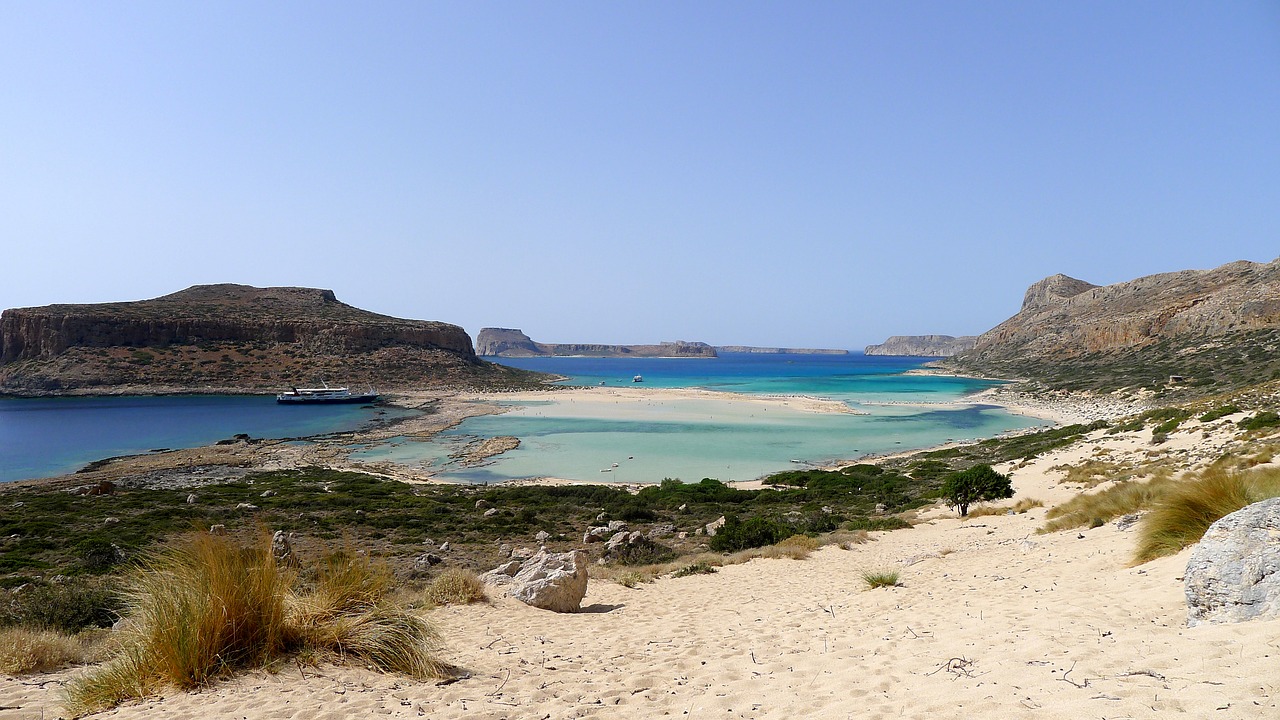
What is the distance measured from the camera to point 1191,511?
7105 mm

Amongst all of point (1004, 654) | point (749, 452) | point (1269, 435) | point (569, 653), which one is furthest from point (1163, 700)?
point (749, 452)

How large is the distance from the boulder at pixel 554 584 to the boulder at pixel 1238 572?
6.48 m

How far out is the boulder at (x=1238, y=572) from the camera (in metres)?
4.20

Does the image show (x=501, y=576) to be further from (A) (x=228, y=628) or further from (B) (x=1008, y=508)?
(B) (x=1008, y=508)

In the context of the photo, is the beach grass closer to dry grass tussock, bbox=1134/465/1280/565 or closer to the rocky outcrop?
dry grass tussock, bbox=1134/465/1280/565

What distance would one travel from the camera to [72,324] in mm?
72125

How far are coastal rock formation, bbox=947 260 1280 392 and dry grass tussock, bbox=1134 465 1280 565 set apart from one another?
3422 cm

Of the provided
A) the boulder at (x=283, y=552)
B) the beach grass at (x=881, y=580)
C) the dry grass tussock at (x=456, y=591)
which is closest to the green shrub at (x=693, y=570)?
the beach grass at (x=881, y=580)

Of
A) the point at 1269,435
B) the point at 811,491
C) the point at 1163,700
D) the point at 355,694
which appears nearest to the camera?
the point at 1163,700

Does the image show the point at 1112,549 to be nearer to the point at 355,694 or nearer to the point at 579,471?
the point at 355,694

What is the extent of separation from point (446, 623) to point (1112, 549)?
8.70m

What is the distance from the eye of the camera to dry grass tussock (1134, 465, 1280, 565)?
6793mm

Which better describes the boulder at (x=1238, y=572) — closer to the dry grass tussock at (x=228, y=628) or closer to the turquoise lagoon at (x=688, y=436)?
the dry grass tussock at (x=228, y=628)

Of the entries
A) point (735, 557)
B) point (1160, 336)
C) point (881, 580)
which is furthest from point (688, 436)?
point (1160, 336)
